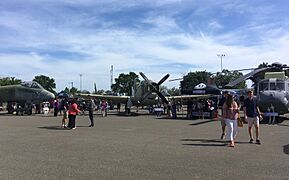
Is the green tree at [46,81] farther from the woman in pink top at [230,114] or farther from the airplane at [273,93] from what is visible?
the woman in pink top at [230,114]

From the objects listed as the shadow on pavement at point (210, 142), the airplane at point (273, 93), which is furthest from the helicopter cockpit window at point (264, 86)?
the shadow on pavement at point (210, 142)

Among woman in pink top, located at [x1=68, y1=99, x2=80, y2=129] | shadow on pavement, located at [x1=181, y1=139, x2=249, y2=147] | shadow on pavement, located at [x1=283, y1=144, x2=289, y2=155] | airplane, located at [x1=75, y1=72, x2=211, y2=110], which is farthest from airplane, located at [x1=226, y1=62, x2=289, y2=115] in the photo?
shadow on pavement, located at [x1=283, y1=144, x2=289, y2=155]

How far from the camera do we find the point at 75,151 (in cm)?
1024

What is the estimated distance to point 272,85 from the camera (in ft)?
74.9

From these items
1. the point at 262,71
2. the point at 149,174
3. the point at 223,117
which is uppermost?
the point at 262,71

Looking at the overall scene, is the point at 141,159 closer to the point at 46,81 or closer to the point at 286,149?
the point at 286,149

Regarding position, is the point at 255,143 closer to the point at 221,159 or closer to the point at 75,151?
the point at 221,159

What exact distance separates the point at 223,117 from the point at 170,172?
5.64 metres

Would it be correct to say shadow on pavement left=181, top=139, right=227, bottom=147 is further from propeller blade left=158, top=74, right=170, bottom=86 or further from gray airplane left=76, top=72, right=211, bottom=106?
propeller blade left=158, top=74, right=170, bottom=86

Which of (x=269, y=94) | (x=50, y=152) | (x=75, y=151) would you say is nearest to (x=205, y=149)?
(x=75, y=151)

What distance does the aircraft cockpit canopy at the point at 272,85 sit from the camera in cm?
2269

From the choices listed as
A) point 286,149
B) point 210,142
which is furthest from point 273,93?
point 286,149

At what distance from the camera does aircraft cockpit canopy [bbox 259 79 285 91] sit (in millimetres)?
22688

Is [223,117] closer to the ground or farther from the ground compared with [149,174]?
farther from the ground
